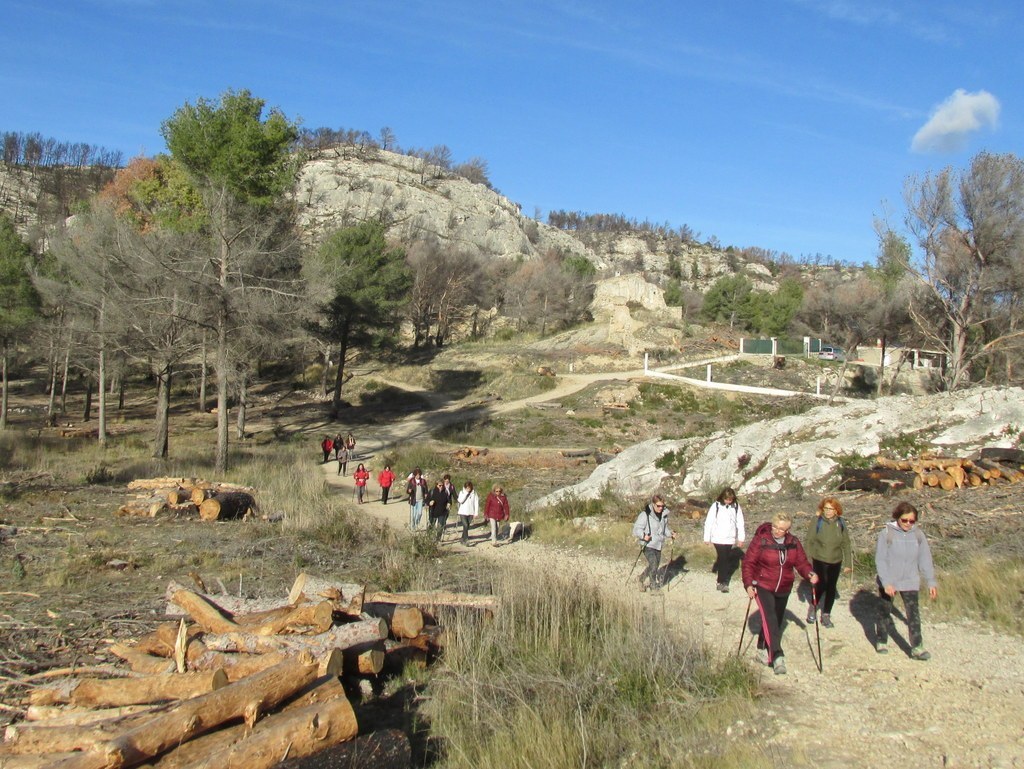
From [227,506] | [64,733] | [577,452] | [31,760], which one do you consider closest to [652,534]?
[64,733]

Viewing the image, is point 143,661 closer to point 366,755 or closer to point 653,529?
point 366,755

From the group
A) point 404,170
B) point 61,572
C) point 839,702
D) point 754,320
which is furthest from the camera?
point 404,170

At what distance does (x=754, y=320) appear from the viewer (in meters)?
72.8

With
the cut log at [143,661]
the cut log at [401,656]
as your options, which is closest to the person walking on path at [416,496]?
the cut log at [401,656]

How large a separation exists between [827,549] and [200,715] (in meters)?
6.04

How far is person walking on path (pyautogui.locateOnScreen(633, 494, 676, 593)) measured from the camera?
33.2ft

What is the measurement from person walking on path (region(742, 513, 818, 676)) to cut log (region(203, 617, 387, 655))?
11.3ft

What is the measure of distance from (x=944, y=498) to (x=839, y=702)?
868 cm

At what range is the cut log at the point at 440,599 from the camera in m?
8.12

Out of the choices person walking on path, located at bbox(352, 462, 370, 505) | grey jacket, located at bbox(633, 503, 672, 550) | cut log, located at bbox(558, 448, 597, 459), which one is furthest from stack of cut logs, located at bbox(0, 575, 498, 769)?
cut log, located at bbox(558, 448, 597, 459)

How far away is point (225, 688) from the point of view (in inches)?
207

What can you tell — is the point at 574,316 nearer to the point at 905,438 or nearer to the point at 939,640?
the point at 905,438

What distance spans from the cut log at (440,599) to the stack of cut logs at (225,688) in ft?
1.80

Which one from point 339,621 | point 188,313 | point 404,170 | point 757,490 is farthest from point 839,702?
point 404,170
